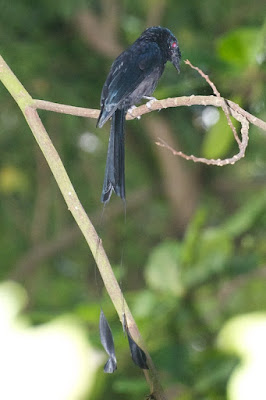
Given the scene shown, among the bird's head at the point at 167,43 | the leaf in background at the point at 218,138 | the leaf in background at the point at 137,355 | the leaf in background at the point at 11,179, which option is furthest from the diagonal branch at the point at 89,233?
the leaf in background at the point at 11,179

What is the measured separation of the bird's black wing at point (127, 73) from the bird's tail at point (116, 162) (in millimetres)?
10

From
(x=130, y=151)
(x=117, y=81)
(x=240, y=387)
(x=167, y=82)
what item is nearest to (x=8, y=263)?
(x=130, y=151)

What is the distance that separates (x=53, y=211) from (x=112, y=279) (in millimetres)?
1504

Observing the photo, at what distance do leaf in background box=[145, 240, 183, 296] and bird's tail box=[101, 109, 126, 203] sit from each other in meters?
0.46

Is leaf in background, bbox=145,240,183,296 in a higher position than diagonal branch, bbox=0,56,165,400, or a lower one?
higher

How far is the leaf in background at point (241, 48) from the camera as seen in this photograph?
776 millimetres

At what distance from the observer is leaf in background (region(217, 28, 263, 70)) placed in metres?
0.78

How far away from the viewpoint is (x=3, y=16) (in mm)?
1293

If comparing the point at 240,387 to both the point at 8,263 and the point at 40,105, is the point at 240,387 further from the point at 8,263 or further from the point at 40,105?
the point at 8,263

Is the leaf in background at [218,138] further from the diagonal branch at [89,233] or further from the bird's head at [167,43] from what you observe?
the diagonal branch at [89,233]

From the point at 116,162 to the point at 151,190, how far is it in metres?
1.36

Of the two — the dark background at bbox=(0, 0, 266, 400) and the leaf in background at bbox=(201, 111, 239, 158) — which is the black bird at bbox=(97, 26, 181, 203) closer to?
the dark background at bbox=(0, 0, 266, 400)

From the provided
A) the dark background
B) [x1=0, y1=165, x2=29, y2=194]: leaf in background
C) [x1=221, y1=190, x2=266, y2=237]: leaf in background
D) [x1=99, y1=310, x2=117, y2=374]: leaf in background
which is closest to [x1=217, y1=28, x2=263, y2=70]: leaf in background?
the dark background

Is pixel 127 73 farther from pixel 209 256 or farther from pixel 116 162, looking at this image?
pixel 209 256
